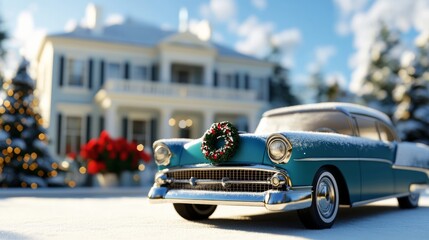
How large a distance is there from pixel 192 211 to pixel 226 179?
1197 mm

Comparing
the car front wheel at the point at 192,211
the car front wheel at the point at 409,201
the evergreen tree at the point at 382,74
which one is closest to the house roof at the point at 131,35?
the evergreen tree at the point at 382,74

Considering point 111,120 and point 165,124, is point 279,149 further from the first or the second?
point 165,124

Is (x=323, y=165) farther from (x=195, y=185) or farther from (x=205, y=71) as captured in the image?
(x=205, y=71)

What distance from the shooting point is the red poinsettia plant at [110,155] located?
1535 centimetres

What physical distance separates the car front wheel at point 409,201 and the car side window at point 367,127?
1162mm

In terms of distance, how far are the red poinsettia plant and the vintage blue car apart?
382 inches

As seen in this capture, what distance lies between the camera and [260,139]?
4.79 m

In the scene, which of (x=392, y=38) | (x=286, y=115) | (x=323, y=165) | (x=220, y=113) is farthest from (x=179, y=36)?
(x=392, y=38)

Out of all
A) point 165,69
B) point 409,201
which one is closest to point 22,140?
point 165,69

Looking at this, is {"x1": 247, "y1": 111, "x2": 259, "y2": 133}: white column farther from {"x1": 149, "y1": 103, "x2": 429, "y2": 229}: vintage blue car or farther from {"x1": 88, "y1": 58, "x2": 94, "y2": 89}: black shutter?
{"x1": 149, "y1": 103, "x2": 429, "y2": 229}: vintage blue car

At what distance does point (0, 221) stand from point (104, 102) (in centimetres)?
1628

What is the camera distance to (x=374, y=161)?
19.6ft

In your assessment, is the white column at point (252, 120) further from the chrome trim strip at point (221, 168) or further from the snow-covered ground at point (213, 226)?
the chrome trim strip at point (221, 168)

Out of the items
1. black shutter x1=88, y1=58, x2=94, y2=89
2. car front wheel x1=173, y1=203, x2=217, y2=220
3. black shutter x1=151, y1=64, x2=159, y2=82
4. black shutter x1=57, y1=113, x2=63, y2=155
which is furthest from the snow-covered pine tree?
car front wheel x1=173, y1=203, x2=217, y2=220
